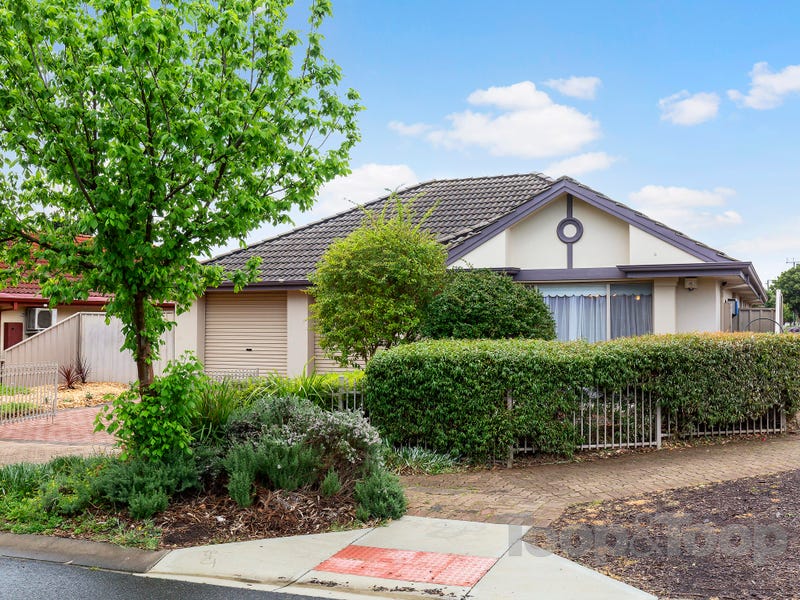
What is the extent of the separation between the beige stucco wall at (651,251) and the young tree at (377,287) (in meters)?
3.83

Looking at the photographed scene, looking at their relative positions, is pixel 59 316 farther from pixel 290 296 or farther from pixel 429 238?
pixel 429 238

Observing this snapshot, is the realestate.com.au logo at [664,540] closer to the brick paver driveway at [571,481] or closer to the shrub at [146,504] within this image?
the brick paver driveway at [571,481]

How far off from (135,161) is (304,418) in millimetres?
3379

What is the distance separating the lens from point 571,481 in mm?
9367

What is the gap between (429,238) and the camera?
15.0m

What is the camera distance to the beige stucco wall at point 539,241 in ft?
51.5

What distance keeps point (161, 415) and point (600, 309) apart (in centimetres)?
1000

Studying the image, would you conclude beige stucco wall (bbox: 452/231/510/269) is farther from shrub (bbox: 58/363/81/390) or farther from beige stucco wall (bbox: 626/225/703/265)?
shrub (bbox: 58/363/81/390)

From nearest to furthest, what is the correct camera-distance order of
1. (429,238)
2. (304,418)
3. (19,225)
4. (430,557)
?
1. (430,557)
2. (19,225)
3. (304,418)
4. (429,238)

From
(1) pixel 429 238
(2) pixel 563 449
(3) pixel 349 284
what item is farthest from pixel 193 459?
(1) pixel 429 238

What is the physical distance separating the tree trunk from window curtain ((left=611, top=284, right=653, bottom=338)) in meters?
9.80

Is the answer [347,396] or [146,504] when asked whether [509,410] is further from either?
[146,504]

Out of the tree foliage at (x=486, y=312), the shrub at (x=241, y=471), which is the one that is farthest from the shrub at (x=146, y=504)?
the tree foliage at (x=486, y=312)

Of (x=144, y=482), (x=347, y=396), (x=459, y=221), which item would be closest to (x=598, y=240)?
(x=459, y=221)
